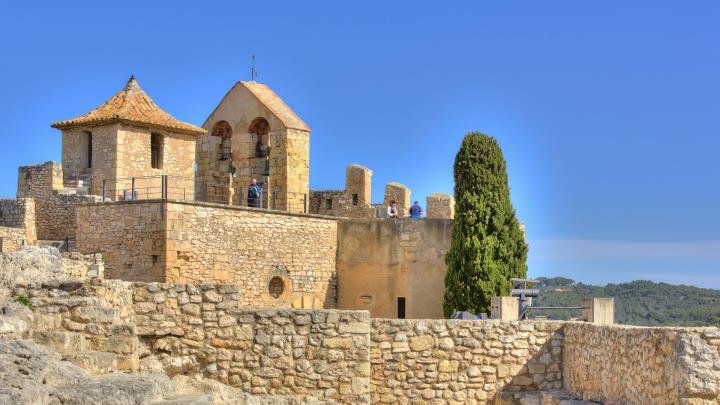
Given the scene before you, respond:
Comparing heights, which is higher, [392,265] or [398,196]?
[398,196]

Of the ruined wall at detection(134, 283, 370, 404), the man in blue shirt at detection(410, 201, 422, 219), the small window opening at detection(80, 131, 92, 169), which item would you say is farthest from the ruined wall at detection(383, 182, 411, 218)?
the ruined wall at detection(134, 283, 370, 404)

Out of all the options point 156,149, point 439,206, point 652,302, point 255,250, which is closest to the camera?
point 255,250

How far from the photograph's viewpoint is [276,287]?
27.8 meters

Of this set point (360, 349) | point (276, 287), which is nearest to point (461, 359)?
point (360, 349)

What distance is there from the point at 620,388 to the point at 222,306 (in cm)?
491

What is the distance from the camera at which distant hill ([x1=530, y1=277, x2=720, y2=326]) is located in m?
45.5

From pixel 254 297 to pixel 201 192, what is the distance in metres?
5.84

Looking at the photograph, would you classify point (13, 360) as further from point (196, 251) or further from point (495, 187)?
point (495, 187)

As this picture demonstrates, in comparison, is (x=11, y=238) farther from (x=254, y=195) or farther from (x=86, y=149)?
(x=254, y=195)

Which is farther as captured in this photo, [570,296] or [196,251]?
[570,296]

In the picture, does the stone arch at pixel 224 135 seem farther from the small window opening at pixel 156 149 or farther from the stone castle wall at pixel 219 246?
the stone castle wall at pixel 219 246

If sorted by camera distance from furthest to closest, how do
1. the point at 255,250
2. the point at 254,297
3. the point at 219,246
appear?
the point at 255,250, the point at 254,297, the point at 219,246

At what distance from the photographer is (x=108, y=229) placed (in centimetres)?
2559

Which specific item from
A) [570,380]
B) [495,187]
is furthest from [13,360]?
[495,187]
